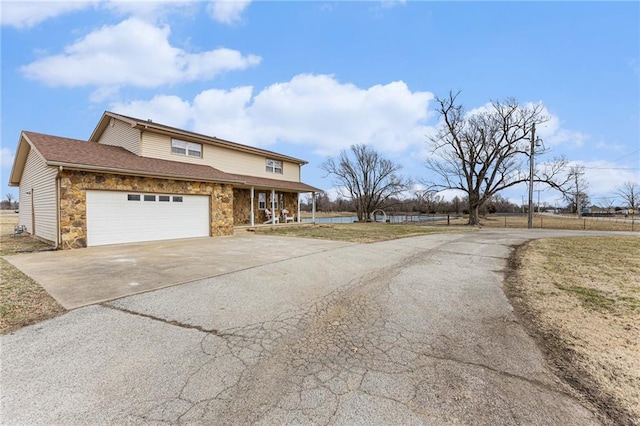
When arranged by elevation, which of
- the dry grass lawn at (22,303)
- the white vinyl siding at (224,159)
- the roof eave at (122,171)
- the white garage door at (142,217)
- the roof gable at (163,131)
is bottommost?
the dry grass lawn at (22,303)

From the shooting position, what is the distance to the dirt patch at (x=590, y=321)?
7.54 feet

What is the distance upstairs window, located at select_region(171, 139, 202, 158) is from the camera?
1486cm

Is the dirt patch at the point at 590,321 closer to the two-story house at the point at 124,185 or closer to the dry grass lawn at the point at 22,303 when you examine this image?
the dry grass lawn at the point at 22,303

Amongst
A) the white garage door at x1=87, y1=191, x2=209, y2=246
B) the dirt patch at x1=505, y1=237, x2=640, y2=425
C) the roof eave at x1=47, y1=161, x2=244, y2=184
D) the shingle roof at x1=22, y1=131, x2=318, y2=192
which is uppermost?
the shingle roof at x1=22, y1=131, x2=318, y2=192

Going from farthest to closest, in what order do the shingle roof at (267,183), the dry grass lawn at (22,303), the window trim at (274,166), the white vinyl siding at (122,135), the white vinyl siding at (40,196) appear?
the window trim at (274,166), the shingle roof at (267,183), the white vinyl siding at (122,135), the white vinyl siding at (40,196), the dry grass lawn at (22,303)

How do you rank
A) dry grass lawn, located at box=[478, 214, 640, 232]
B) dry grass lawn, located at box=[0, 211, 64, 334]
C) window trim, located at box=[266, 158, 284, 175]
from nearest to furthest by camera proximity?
1. dry grass lawn, located at box=[0, 211, 64, 334]
2. window trim, located at box=[266, 158, 284, 175]
3. dry grass lawn, located at box=[478, 214, 640, 232]

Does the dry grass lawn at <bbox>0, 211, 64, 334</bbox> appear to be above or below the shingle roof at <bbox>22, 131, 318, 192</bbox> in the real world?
below

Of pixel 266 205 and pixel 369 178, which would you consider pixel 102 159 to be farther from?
pixel 369 178

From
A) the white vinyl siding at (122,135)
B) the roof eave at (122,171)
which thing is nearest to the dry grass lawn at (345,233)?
the roof eave at (122,171)

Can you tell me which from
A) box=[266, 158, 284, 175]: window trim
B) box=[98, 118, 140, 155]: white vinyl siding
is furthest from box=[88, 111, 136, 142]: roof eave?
box=[266, 158, 284, 175]: window trim

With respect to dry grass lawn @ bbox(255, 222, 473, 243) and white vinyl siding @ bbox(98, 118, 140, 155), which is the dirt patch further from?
white vinyl siding @ bbox(98, 118, 140, 155)

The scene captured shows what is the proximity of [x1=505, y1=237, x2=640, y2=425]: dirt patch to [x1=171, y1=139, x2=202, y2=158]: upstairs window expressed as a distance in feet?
49.5

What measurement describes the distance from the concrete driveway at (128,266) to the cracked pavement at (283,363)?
786 millimetres

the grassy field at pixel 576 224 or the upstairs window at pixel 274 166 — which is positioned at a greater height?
the upstairs window at pixel 274 166
